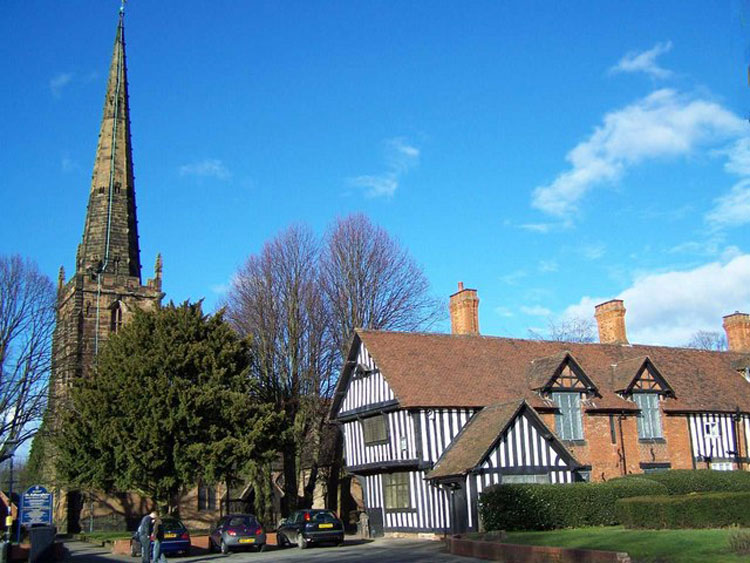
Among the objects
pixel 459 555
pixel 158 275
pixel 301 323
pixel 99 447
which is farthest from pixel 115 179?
pixel 459 555

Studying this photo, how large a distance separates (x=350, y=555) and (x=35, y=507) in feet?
31.9

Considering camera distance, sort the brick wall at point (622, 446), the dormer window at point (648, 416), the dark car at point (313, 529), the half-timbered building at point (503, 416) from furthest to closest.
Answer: the dormer window at point (648, 416)
the brick wall at point (622, 446)
the half-timbered building at point (503, 416)
the dark car at point (313, 529)

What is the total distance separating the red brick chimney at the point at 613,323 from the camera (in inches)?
1560

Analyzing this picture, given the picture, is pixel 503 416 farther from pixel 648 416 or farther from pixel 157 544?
pixel 157 544

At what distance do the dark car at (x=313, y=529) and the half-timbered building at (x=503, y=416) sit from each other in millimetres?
3430

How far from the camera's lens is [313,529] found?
27.8m

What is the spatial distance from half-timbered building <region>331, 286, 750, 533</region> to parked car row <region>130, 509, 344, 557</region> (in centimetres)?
376

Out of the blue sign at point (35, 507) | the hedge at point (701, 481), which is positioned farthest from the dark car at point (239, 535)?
the hedge at point (701, 481)

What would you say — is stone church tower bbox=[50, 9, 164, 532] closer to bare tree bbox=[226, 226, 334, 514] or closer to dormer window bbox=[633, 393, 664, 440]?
bare tree bbox=[226, 226, 334, 514]

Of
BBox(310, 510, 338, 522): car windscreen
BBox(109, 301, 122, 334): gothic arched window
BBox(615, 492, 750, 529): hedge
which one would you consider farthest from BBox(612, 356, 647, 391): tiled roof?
BBox(109, 301, 122, 334): gothic arched window

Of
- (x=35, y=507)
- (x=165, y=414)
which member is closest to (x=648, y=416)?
(x=165, y=414)

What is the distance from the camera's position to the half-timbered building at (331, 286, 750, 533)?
2864cm

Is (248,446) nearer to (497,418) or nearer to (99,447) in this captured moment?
(99,447)

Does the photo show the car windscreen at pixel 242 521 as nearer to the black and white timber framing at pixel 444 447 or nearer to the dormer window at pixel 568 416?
the black and white timber framing at pixel 444 447
